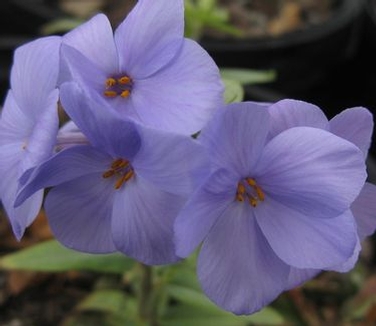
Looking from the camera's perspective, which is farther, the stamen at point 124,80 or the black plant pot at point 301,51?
the black plant pot at point 301,51

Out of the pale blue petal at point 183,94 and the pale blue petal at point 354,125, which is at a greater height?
the pale blue petal at point 183,94

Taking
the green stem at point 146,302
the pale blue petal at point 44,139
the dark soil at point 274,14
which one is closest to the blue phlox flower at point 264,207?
the pale blue petal at point 44,139

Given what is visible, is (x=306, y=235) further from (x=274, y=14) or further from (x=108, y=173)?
(x=274, y=14)

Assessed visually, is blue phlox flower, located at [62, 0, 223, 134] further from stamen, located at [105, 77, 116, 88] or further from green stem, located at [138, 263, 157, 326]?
green stem, located at [138, 263, 157, 326]

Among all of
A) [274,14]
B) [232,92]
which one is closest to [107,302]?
[232,92]

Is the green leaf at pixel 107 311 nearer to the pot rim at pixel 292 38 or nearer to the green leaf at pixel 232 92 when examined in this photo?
the green leaf at pixel 232 92

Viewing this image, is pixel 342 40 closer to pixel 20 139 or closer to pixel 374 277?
pixel 374 277

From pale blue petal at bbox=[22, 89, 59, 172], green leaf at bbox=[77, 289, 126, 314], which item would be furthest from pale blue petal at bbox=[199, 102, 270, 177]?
green leaf at bbox=[77, 289, 126, 314]
